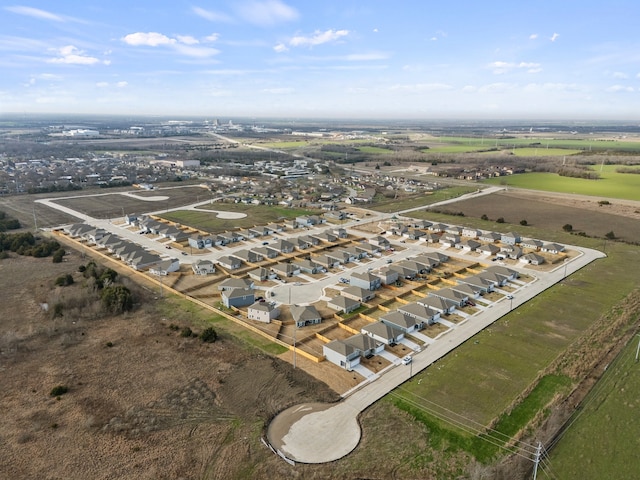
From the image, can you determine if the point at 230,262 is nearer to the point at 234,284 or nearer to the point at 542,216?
the point at 234,284

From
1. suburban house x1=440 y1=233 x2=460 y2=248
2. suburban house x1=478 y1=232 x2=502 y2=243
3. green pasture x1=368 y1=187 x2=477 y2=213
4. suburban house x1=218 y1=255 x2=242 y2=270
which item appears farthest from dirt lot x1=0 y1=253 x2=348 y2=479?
green pasture x1=368 y1=187 x2=477 y2=213

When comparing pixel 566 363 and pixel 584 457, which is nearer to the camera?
pixel 584 457

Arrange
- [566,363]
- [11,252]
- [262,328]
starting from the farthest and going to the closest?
[11,252], [262,328], [566,363]

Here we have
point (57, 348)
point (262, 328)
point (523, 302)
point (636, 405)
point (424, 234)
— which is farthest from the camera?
point (424, 234)

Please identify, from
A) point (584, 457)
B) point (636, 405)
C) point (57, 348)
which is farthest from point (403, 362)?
point (57, 348)

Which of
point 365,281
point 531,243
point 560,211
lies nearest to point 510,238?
point 531,243

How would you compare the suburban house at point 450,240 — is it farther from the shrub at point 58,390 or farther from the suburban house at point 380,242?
the shrub at point 58,390

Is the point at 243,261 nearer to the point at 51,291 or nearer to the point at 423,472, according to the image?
the point at 51,291
